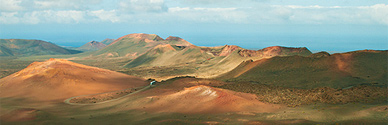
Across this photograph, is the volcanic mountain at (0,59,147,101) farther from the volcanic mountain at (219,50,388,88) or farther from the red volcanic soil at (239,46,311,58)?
the red volcanic soil at (239,46,311,58)

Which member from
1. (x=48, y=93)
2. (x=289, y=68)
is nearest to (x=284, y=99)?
(x=289, y=68)

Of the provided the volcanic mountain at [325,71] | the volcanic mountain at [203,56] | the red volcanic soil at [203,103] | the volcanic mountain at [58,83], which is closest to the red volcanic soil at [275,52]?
the volcanic mountain at [203,56]

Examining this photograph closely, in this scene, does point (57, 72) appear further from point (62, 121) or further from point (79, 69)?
point (62, 121)

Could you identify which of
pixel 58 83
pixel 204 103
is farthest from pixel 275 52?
pixel 204 103

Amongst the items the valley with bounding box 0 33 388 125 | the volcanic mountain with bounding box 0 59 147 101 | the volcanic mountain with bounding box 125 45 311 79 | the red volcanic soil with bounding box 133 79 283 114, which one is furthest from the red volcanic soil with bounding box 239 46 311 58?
the red volcanic soil with bounding box 133 79 283 114

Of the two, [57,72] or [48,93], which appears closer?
[48,93]
